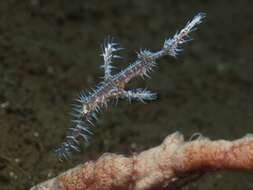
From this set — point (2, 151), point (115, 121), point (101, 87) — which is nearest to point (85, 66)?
point (115, 121)

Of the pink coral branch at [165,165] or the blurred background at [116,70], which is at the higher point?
the blurred background at [116,70]

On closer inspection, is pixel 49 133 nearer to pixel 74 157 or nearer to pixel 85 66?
pixel 74 157

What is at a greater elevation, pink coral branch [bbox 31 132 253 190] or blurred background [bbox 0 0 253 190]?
blurred background [bbox 0 0 253 190]

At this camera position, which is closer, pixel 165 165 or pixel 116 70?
pixel 165 165

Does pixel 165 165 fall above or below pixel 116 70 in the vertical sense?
below
